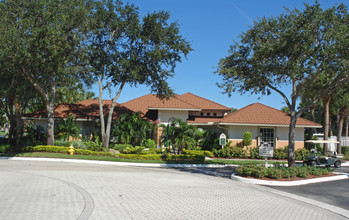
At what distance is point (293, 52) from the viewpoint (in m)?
14.9

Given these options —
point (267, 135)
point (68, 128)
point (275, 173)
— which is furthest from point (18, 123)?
point (267, 135)

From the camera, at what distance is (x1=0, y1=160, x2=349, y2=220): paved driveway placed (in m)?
7.85

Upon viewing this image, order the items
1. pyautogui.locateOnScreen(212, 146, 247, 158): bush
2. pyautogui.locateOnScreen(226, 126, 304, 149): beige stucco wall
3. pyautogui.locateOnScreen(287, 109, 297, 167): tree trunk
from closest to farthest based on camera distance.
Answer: pyautogui.locateOnScreen(287, 109, 297, 167): tree trunk, pyautogui.locateOnScreen(212, 146, 247, 158): bush, pyautogui.locateOnScreen(226, 126, 304, 149): beige stucco wall

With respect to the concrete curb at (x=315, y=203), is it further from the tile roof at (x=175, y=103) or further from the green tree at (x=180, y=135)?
the tile roof at (x=175, y=103)

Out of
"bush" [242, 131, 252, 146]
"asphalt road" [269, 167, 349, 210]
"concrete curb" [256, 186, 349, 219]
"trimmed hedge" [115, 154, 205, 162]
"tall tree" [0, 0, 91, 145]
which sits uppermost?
"tall tree" [0, 0, 91, 145]

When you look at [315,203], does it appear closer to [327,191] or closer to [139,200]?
[327,191]

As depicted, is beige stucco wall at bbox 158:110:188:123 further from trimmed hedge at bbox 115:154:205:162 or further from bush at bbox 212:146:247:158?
trimmed hedge at bbox 115:154:205:162

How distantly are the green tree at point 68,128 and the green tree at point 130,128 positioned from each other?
332 cm

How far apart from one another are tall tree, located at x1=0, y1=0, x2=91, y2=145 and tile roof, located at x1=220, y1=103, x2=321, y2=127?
47.1ft

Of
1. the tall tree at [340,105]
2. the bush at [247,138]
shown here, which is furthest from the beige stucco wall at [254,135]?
the tall tree at [340,105]

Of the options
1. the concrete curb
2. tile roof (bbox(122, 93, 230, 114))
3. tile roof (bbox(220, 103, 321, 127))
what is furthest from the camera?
tile roof (bbox(122, 93, 230, 114))

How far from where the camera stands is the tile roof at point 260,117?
2762 centimetres

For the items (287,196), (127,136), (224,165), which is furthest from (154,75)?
(287,196)

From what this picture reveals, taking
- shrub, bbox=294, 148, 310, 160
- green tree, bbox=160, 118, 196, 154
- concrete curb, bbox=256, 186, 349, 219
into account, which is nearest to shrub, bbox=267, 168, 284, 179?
concrete curb, bbox=256, 186, 349, 219
